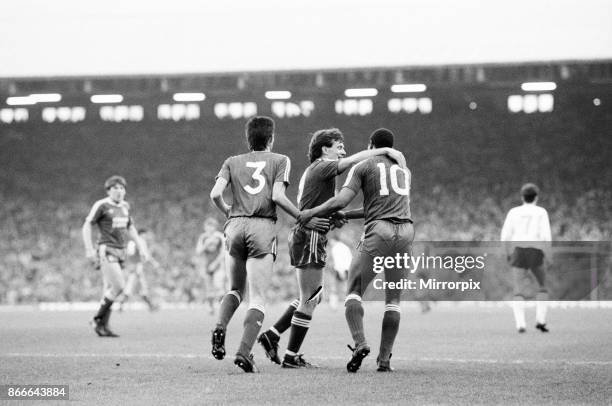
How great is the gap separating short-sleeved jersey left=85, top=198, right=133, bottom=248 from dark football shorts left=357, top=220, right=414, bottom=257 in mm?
6361

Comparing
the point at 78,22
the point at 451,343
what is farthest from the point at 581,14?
the point at 451,343

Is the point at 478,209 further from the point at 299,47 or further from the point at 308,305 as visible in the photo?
the point at 308,305

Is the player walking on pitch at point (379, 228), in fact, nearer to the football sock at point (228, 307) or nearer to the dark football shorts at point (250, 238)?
the dark football shorts at point (250, 238)

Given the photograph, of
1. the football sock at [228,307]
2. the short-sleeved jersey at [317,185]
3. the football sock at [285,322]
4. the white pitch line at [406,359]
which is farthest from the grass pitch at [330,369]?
the short-sleeved jersey at [317,185]

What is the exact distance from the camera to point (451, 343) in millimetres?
12227

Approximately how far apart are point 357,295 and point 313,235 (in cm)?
64

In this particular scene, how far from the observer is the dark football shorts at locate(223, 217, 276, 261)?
8.30m

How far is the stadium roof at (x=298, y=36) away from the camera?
84.4 ft

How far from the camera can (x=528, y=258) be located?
14312 mm

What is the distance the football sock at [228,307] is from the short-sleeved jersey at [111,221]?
598 centimetres

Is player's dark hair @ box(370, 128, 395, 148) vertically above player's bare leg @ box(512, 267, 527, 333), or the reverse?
player's dark hair @ box(370, 128, 395, 148)

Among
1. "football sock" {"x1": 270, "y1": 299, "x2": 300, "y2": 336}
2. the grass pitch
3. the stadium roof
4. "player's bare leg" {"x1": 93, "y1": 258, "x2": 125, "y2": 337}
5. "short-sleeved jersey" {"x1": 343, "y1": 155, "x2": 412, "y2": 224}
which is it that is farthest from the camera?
the stadium roof

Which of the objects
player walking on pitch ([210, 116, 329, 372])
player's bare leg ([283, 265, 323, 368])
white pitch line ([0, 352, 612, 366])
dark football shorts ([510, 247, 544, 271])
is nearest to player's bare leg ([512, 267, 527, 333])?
dark football shorts ([510, 247, 544, 271])

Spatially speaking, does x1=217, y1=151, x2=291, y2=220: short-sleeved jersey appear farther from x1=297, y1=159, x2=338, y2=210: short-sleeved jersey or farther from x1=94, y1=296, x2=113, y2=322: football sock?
x1=94, y1=296, x2=113, y2=322: football sock
